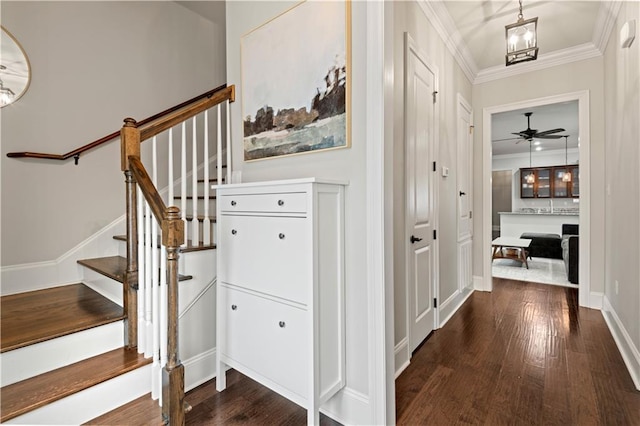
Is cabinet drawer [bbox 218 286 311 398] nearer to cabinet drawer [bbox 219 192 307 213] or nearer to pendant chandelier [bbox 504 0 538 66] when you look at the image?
cabinet drawer [bbox 219 192 307 213]

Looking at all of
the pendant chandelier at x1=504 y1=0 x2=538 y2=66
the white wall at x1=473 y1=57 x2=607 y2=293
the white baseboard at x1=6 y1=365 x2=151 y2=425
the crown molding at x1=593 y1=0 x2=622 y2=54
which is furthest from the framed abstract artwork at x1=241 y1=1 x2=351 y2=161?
the white wall at x1=473 y1=57 x2=607 y2=293

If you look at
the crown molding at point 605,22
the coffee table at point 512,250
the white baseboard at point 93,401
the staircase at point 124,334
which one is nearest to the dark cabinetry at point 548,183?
the coffee table at point 512,250

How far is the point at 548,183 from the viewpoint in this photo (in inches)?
353

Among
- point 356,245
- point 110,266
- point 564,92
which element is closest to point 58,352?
point 110,266

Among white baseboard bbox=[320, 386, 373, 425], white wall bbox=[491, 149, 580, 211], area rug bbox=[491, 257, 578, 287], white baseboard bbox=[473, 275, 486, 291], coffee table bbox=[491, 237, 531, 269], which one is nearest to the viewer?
white baseboard bbox=[320, 386, 373, 425]

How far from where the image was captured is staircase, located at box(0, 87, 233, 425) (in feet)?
4.87

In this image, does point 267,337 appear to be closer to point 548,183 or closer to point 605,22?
point 605,22

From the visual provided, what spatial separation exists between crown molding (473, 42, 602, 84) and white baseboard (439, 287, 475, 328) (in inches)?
111

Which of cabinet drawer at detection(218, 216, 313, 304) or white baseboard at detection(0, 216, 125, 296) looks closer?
cabinet drawer at detection(218, 216, 313, 304)

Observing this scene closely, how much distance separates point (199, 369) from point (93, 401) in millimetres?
591

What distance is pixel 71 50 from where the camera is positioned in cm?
267

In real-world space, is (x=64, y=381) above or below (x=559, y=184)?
below

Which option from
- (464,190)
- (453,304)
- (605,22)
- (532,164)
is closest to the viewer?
(605,22)

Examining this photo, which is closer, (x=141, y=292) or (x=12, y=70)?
(x=141, y=292)
